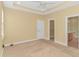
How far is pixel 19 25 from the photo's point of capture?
185 centimetres

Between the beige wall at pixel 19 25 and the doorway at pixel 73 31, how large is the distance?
1.99 ft

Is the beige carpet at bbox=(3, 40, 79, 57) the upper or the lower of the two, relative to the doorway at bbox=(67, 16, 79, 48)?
lower

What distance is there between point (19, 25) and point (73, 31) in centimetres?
109

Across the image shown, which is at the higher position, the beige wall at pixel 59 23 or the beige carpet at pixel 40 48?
the beige wall at pixel 59 23

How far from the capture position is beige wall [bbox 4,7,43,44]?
1.70 metres

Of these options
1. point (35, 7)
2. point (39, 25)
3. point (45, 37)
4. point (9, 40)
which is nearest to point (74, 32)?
point (45, 37)

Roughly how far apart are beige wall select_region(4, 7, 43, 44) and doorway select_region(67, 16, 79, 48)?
605mm

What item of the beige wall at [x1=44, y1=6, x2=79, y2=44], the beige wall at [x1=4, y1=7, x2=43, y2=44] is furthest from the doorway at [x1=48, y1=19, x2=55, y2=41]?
the beige wall at [x1=4, y1=7, x2=43, y2=44]

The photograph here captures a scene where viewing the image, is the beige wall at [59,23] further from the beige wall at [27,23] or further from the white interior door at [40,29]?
the white interior door at [40,29]

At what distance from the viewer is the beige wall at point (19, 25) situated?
1698mm

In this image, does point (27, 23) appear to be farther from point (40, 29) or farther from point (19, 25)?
point (40, 29)

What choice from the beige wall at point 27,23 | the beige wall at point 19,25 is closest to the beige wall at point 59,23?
the beige wall at point 27,23

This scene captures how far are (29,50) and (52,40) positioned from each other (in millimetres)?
575

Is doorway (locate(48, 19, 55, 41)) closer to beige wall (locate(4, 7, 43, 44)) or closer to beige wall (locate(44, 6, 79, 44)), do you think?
beige wall (locate(44, 6, 79, 44))
